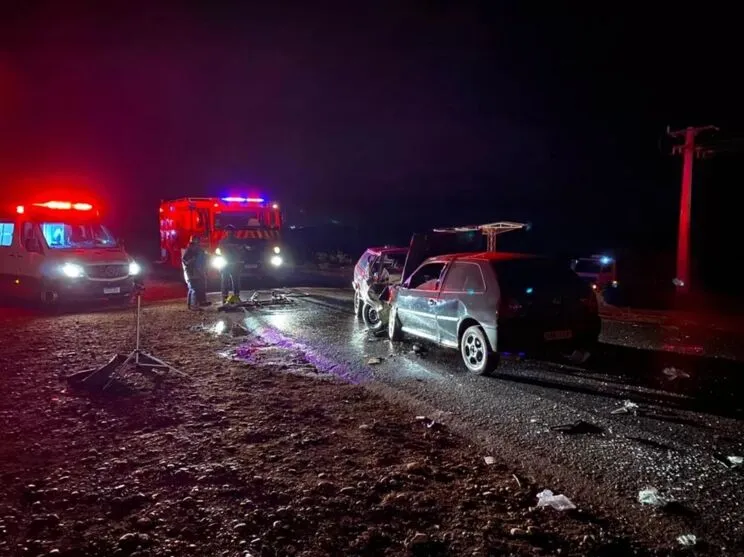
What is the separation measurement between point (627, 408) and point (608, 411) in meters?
0.23

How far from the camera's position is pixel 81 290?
43.2ft

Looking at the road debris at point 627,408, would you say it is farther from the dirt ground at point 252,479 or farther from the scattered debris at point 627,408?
the dirt ground at point 252,479

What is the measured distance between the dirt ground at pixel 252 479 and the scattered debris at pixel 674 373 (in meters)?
3.52

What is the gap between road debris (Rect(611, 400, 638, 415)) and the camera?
5.76 m

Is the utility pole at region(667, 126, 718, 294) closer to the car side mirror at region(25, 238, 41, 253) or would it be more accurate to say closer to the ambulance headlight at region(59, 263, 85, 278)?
the ambulance headlight at region(59, 263, 85, 278)

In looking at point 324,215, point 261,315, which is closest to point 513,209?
point 324,215

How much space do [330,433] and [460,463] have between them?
129cm

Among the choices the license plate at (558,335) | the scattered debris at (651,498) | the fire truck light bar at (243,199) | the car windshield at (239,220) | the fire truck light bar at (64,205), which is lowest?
the scattered debris at (651,498)

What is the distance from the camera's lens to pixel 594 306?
7.29 m

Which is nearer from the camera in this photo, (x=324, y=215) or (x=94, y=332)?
(x=94, y=332)

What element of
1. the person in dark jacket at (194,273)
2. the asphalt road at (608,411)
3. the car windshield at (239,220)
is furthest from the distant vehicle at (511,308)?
the car windshield at (239,220)

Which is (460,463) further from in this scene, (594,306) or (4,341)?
(4,341)

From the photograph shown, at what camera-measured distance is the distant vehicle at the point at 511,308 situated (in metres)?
6.94

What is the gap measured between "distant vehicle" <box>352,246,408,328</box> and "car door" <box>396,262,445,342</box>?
146cm
